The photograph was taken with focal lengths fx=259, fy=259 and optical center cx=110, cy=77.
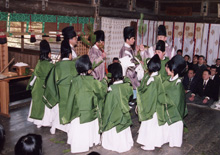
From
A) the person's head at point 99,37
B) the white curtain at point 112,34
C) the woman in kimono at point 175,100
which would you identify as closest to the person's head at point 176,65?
the woman in kimono at point 175,100

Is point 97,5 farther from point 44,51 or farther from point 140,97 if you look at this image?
point 140,97

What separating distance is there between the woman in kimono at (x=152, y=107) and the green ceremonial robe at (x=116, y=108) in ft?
1.23

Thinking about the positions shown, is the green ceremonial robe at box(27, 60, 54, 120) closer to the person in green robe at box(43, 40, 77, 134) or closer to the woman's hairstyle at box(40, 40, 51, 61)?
the woman's hairstyle at box(40, 40, 51, 61)

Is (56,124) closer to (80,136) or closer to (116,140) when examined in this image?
(80,136)

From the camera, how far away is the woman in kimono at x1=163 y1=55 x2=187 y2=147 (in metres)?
5.37

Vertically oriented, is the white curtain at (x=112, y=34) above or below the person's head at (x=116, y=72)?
above

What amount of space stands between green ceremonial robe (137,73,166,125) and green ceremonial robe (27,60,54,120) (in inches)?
93.6

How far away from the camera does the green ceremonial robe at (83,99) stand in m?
5.05

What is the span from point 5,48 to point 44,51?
62.5 inches

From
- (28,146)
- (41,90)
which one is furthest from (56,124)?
(28,146)

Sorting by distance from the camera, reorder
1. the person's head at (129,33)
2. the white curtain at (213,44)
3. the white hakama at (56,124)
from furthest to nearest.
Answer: the white curtain at (213,44), the person's head at (129,33), the white hakama at (56,124)

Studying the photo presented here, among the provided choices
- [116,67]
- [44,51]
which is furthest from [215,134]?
[44,51]

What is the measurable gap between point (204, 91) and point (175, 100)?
11.8ft

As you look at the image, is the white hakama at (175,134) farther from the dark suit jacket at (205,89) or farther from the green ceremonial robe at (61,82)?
the dark suit jacket at (205,89)
